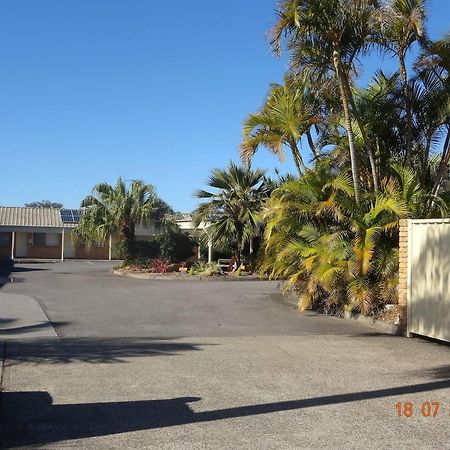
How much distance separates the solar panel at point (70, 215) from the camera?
45.6 metres

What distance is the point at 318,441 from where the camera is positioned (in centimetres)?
494

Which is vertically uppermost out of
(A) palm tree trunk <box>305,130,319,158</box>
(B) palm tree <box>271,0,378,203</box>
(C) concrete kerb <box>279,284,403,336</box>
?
(B) palm tree <box>271,0,378,203</box>

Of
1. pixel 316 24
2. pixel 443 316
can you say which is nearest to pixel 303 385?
pixel 443 316

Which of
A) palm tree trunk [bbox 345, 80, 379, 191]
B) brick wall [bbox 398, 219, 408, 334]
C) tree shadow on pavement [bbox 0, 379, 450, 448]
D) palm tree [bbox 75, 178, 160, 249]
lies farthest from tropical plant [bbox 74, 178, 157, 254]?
tree shadow on pavement [bbox 0, 379, 450, 448]

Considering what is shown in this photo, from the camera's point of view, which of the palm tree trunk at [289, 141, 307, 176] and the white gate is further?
the palm tree trunk at [289, 141, 307, 176]

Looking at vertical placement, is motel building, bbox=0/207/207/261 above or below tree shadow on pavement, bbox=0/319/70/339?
above

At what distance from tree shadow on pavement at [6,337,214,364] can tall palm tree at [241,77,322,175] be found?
6701mm

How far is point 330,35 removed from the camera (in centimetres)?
1303

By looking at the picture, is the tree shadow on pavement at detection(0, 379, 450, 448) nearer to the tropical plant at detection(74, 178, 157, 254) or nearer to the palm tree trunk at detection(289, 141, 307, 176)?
the palm tree trunk at detection(289, 141, 307, 176)

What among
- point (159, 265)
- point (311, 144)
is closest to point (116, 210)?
point (159, 265)

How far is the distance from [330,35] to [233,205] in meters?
13.2

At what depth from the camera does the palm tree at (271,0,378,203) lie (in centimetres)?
1265

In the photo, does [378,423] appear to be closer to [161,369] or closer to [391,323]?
[161,369]
